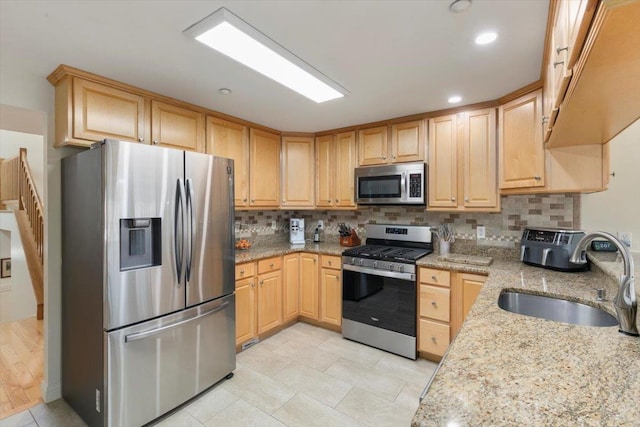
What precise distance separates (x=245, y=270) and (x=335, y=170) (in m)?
1.56

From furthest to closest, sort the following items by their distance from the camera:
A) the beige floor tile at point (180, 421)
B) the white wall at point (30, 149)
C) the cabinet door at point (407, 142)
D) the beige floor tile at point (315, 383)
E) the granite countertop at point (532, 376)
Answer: the white wall at point (30, 149) → the cabinet door at point (407, 142) → the beige floor tile at point (315, 383) → the beige floor tile at point (180, 421) → the granite countertop at point (532, 376)

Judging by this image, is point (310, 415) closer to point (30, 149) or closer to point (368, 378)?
point (368, 378)

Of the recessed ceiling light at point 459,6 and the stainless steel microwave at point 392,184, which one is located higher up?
the recessed ceiling light at point 459,6

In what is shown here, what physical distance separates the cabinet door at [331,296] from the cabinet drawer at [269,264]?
50 centimetres

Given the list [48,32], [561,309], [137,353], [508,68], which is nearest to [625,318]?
[561,309]

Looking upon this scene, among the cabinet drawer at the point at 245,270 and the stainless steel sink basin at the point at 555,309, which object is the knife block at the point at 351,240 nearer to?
the cabinet drawer at the point at 245,270

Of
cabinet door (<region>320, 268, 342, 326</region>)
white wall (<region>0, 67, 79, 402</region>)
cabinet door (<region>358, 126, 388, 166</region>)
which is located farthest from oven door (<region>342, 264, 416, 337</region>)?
white wall (<region>0, 67, 79, 402</region>)

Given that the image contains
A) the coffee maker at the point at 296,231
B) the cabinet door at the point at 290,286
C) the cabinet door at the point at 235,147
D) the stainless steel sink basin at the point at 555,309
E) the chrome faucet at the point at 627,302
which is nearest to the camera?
the chrome faucet at the point at 627,302

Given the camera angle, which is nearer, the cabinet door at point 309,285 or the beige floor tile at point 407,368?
the beige floor tile at point 407,368

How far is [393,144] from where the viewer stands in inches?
124

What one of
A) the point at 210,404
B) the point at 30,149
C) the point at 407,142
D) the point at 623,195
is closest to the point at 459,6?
the point at 407,142

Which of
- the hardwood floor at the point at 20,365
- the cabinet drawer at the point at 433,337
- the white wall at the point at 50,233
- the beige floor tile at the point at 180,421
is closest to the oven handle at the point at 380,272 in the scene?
the cabinet drawer at the point at 433,337

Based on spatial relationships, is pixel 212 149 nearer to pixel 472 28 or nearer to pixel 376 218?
pixel 376 218

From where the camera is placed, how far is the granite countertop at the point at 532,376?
2.17 ft
